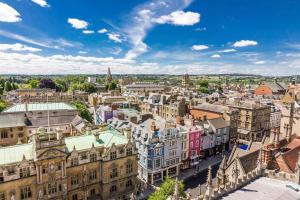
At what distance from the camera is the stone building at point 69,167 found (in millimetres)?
35844

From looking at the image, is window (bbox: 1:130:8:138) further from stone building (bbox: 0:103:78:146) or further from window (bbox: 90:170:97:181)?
window (bbox: 90:170:97:181)

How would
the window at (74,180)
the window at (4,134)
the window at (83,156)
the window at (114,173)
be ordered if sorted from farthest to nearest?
the window at (4,134) < the window at (114,173) < the window at (83,156) < the window at (74,180)

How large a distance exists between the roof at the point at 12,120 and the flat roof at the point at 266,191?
203 ft

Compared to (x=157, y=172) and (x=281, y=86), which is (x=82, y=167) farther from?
(x=281, y=86)

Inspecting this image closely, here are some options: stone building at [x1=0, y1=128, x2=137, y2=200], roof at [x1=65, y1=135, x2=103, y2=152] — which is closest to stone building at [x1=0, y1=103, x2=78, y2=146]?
roof at [x1=65, y1=135, x2=103, y2=152]

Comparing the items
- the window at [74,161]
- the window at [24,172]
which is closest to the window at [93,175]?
the window at [74,161]

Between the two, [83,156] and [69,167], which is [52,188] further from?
[83,156]

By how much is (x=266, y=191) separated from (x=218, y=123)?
5132 centimetres

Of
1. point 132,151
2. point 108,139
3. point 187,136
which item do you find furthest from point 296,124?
point 108,139

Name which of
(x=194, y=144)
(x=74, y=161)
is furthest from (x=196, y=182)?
(x=74, y=161)

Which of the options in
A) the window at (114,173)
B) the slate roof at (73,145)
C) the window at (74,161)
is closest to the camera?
the slate roof at (73,145)

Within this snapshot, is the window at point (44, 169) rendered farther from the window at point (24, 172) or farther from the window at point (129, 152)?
the window at point (129, 152)

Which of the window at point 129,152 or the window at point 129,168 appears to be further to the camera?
the window at point 129,168

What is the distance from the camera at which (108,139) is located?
4684 centimetres
